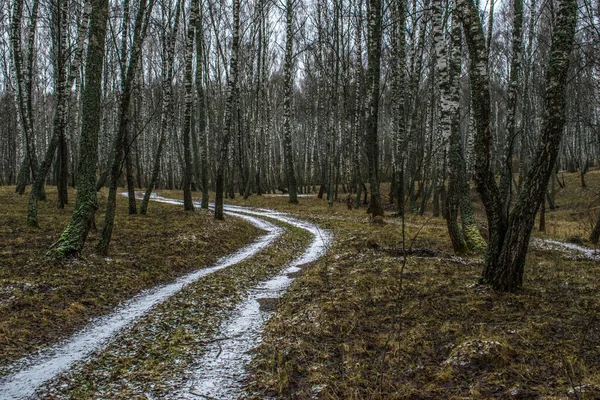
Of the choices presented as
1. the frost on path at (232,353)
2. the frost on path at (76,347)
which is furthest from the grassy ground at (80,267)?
the frost on path at (232,353)

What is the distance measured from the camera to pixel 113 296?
26.1 feet

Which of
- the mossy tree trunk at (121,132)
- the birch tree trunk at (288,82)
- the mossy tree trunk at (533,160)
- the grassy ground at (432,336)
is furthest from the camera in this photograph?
the birch tree trunk at (288,82)

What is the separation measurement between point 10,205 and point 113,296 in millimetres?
13038

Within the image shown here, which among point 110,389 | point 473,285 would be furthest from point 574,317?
point 110,389

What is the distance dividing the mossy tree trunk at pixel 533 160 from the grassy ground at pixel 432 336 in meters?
0.55

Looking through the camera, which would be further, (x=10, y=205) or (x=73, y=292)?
(x=10, y=205)

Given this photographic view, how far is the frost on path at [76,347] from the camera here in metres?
4.57

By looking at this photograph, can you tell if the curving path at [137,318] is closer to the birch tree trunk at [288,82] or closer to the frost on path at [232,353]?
the frost on path at [232,353]

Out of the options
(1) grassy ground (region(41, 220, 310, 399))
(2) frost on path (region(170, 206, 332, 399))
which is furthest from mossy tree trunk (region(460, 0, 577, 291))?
(1) grassy ground (region(41, 220, 310, 399))

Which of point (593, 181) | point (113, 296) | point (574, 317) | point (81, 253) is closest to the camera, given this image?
point (574, 317)

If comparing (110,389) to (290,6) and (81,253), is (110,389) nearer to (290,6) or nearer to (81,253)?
(81,253)

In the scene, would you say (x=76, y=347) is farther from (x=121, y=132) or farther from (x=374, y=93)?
(x=374, y=93)

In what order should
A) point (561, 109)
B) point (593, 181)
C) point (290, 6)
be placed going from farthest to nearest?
point (593, 181), point (290, 6), point (561, 109)

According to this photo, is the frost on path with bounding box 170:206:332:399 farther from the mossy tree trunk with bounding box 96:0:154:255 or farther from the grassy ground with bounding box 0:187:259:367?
the mossy tree trunk with bounding box 96:0:154:255
